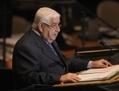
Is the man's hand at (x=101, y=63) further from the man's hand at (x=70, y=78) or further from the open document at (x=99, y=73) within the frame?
the man's hand at (x=70, y=78)

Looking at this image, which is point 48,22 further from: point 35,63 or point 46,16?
point 35,63

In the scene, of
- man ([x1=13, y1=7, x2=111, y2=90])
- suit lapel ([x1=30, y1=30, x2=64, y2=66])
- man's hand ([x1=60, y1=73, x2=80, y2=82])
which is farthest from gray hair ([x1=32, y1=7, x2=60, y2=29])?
man's hand ([x1=60, y1=73, x2=80, y2=82])

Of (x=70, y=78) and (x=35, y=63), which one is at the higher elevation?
(x=35, y=63)

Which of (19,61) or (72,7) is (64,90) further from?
(72,7)

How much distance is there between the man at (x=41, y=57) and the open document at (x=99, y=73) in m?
0.07

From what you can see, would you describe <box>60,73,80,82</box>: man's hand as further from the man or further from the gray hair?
the gray hair

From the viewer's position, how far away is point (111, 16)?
6418mm

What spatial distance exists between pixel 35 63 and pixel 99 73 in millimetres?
399

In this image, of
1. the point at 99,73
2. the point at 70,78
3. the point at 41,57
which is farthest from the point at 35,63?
the point at 99,73

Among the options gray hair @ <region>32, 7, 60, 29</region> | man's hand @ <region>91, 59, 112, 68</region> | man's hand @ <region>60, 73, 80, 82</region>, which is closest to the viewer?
man's hand @ <region>60, 73, 80, 82</region>

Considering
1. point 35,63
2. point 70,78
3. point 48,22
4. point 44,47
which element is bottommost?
point 70,78

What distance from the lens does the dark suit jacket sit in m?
2.71

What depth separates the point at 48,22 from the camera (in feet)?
9.34

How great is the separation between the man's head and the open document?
0.32 m
